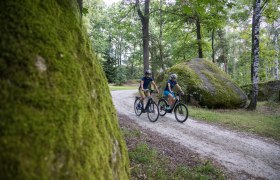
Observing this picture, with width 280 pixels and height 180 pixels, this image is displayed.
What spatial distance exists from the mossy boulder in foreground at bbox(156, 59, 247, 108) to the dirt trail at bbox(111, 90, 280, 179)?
487 centimetres

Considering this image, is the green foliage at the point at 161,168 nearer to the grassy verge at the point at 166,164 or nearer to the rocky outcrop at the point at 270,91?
the grassy verge at the point at 166,164

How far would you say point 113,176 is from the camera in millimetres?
1916

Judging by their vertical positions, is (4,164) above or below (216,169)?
above

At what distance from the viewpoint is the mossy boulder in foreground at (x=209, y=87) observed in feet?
44.6

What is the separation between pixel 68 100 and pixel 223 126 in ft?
27.7

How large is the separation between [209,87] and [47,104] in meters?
13.7

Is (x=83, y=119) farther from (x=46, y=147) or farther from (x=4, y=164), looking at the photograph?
(x=4, y=164)

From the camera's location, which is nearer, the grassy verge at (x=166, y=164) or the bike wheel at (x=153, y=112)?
the grassy verge at (x=166, y=164)

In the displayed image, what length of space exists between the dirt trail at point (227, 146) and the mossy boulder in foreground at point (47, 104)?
4.13 meters

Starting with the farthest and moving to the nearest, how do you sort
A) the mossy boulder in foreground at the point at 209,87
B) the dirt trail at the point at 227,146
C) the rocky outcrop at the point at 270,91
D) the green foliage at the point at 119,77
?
the green foliage at the point at 119,77 → the rocky outcrop at the point at 270,91 → the mossy boulder in foreground at the point at 209,87 → the dirt trail at the point at 227,146

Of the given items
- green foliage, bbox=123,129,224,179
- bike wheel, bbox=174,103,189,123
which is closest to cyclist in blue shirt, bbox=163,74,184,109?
bike wheel, bbox=174,103,189,123

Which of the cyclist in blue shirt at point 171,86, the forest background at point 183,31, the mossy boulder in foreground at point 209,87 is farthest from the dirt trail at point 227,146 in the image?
the mossy boulder in foreground at point 209,87

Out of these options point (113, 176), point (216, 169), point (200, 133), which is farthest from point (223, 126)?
point (113, 176)

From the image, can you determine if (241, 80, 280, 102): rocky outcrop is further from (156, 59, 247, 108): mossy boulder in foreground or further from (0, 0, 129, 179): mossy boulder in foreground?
(0, 0, 129, 179): mossy boulder in foreground
